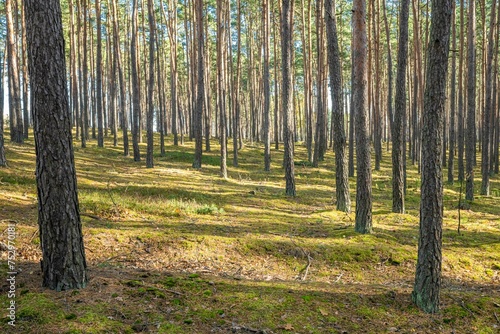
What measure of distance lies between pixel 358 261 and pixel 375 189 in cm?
1198

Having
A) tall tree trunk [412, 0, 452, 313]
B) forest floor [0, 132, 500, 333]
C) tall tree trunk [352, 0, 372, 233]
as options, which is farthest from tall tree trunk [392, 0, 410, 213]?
tall tree trunk [412, 0, 452, 313]

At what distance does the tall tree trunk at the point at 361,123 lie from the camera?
9.02 metres

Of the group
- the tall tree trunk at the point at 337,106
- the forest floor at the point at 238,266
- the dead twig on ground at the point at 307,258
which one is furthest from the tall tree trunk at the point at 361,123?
the dead twig on ground at the point at 307,258

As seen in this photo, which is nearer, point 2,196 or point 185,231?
point 185,231

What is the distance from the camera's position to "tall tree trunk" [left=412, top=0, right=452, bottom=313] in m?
5.08

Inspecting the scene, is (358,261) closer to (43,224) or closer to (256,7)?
(43,224)

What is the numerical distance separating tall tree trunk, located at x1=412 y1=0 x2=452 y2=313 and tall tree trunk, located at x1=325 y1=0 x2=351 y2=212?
19.2ft

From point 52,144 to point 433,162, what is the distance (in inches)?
195

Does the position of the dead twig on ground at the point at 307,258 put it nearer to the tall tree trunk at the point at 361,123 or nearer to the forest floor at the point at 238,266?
the forest floor at the point at 238,266

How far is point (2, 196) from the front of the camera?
9062mm

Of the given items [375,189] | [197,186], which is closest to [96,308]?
[197,186]

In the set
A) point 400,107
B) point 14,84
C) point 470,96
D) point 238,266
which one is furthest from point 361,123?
point 14,84

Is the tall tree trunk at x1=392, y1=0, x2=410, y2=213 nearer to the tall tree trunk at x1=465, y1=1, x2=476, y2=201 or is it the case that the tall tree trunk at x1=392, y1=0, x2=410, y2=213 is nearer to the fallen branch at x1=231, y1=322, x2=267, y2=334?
the tall tree trunk at x1=465, y1=1, x2=476, y2=201

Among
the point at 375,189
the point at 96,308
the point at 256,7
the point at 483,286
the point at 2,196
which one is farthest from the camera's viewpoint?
the point at 256,7
